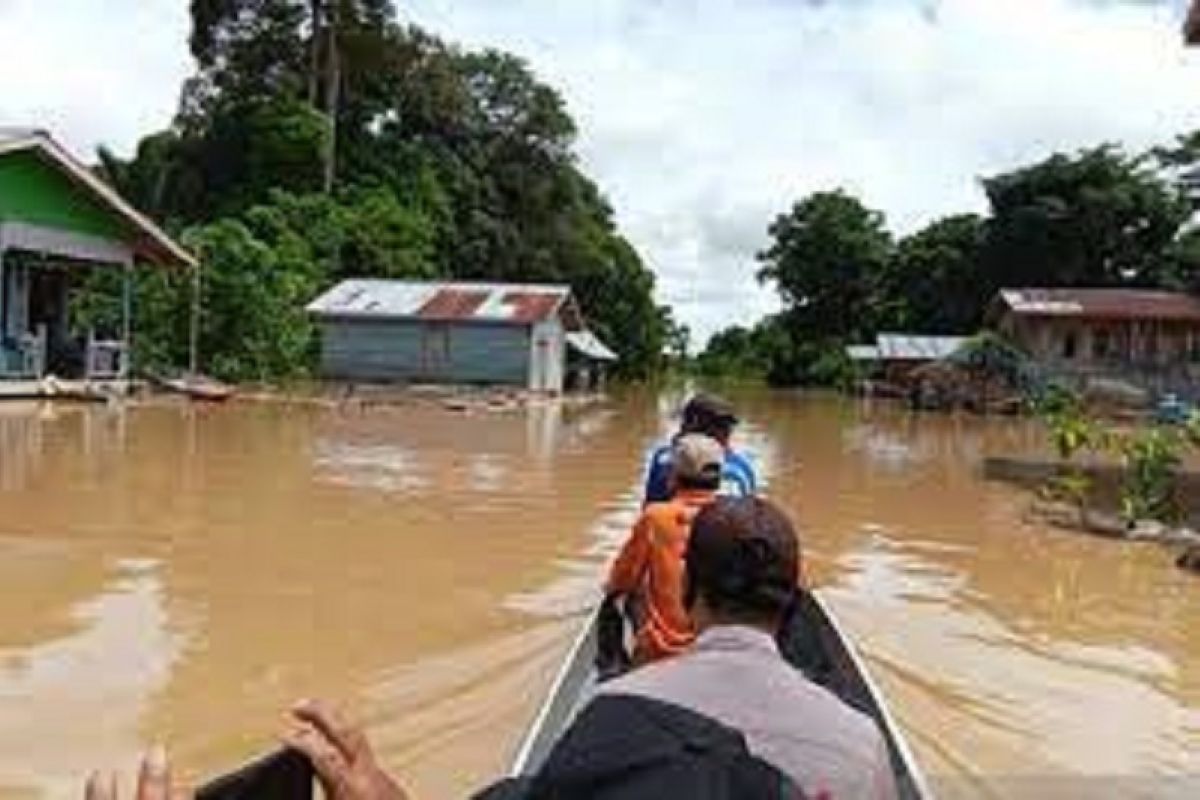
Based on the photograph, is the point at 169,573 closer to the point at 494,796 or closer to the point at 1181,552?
the point at 1181,552

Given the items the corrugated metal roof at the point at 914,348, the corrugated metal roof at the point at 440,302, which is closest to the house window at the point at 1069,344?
the corrugated metal roof at the point at 914,348

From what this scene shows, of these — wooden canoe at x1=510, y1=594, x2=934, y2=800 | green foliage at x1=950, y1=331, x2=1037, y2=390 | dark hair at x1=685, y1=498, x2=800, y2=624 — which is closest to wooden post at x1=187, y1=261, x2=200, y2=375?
green foliage at x1=950, y1=331, x2=1037, y2=390

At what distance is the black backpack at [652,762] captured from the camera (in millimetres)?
2254

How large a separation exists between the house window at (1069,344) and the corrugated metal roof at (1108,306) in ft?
3.67

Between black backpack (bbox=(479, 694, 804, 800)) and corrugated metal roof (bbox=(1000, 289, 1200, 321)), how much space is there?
5556 cm

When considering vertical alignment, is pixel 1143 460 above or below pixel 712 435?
below

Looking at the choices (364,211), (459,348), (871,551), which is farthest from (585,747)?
(364,211)

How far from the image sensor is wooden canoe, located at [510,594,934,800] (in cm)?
515

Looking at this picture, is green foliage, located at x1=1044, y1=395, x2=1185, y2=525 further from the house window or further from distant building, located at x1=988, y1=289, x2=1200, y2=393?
the house window

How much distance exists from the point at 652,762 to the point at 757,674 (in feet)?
2.37

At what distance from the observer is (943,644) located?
11.9 meters

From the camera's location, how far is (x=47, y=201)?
101 feet

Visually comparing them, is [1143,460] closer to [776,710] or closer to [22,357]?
[776,710]

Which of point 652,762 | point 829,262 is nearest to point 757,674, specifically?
point 652,762
